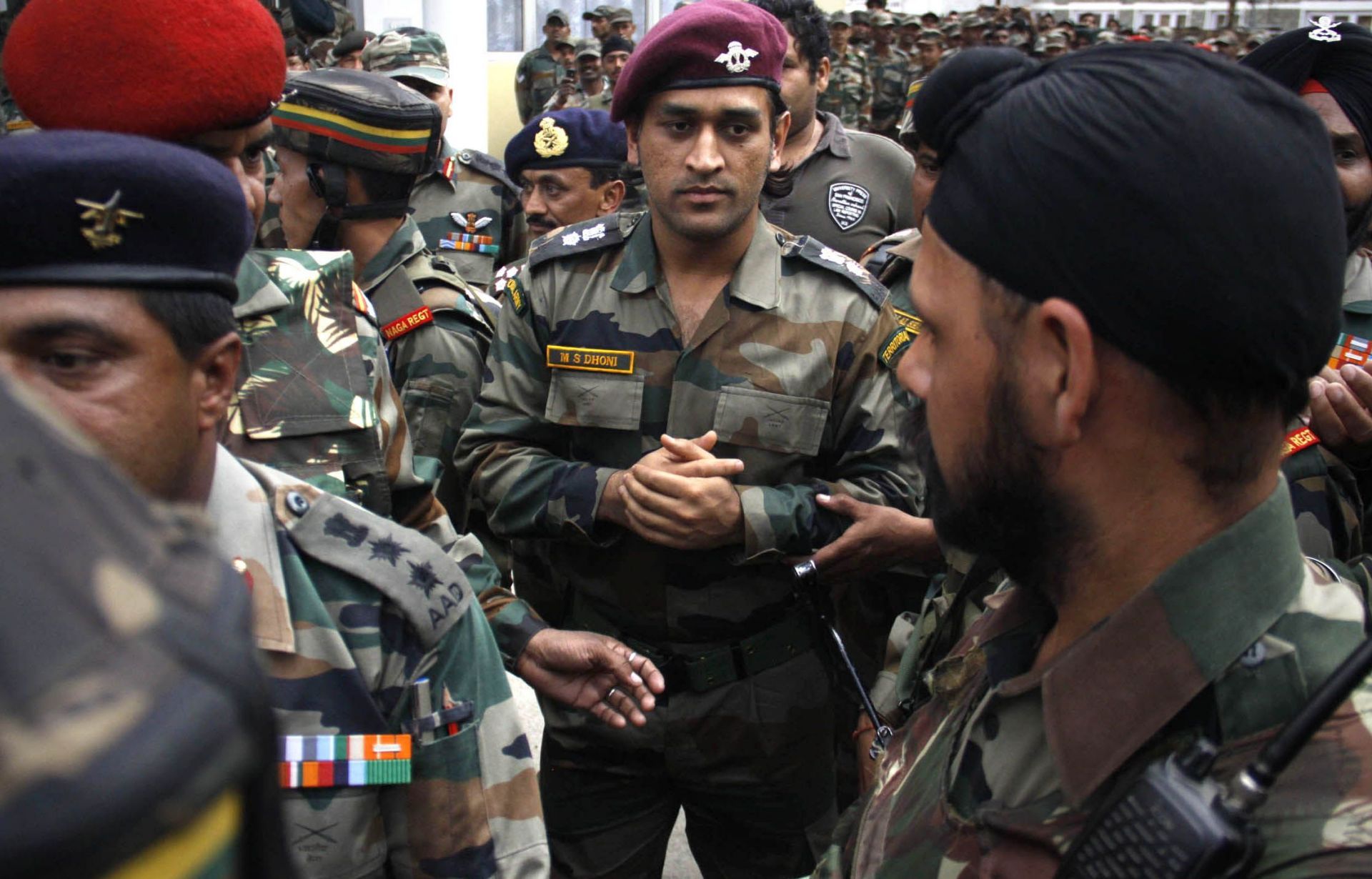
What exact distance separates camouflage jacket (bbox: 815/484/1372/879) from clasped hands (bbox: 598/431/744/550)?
1097 mm

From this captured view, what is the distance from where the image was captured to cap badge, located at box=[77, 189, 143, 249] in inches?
50.1

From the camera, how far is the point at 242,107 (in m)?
1.98

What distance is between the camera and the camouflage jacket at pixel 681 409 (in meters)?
2.50

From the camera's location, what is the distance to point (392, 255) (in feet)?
10.2

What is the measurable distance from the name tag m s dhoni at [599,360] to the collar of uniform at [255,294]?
2.29 ft

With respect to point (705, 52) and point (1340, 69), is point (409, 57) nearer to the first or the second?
point (705, 52)

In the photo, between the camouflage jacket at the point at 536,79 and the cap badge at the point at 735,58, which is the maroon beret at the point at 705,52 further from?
the camouflage jacket at the point at 536,79

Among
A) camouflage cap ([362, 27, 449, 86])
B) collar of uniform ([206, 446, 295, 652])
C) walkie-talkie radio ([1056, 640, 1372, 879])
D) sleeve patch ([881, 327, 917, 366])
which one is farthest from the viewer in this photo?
camouflage cap ([362, 27, 449, 86])

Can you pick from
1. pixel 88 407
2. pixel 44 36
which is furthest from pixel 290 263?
pixel 88 407

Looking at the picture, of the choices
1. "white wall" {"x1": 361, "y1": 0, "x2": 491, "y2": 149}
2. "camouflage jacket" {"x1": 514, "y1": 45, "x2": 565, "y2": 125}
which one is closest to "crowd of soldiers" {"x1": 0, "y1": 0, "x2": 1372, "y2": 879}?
"white wall" {"x1": 361, "y1": 0, "x2": 491, "y2": 149}

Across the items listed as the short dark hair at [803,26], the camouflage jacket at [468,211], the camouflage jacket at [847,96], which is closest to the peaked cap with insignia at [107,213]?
the short dark hair at [803,26]

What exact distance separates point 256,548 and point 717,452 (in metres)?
1.24

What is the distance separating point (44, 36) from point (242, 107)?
1.05ft

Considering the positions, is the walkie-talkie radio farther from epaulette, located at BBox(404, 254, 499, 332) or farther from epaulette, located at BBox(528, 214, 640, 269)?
epaulette, located at BBox(404, 254, 499, 332)
